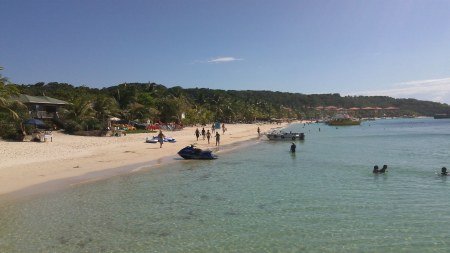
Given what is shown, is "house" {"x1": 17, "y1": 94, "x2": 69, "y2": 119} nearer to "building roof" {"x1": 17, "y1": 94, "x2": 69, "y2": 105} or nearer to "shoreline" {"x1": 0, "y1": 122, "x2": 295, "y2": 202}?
"building roof" {"x1": 17, "y1": 94, "x2": 69, "y2": 105}

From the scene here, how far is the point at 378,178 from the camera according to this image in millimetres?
20891

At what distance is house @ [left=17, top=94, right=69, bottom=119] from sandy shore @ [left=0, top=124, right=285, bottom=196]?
13239mm

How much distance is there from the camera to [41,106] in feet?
153

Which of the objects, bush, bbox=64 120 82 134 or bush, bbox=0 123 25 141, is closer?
bush, bbox=0 123 25 141

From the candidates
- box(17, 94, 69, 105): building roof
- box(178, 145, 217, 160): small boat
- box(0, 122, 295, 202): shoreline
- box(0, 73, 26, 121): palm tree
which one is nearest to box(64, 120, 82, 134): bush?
box(17, 94, 69, 105): building roof

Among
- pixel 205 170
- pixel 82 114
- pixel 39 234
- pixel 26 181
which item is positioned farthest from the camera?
pixel 82 114

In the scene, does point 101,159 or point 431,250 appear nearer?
point 431,250

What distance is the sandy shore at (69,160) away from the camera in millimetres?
18875

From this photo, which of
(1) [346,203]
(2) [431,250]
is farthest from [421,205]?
(2) [431,250]

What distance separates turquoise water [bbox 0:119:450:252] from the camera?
10.5 meters

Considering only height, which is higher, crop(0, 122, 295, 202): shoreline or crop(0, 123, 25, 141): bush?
crop(0, 123, 25, 141): bush

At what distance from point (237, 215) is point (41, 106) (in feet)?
133

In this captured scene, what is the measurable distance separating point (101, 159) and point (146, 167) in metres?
3.81

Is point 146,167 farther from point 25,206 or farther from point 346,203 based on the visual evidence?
point 346,203
